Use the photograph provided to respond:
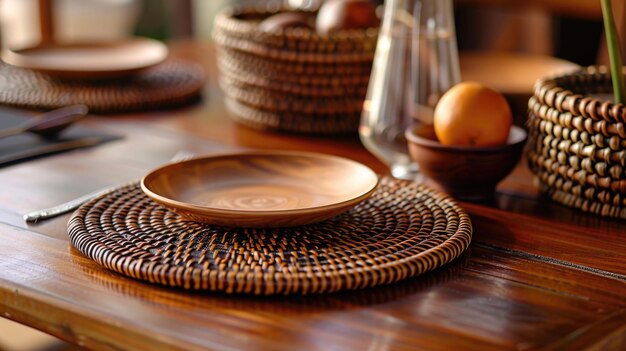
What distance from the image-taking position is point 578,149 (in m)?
0.81

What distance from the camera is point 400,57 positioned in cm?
97

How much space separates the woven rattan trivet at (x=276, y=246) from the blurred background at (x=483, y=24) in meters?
1.81

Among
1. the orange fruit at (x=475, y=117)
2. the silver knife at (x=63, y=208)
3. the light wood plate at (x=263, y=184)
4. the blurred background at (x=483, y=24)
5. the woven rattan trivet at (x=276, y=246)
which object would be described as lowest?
the blurred background at (x=483, y=24)

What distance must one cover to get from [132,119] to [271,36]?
252 millimetres

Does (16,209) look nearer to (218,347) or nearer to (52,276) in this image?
(52,276)

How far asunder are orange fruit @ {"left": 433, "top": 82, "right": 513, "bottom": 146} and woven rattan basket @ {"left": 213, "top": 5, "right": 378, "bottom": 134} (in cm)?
26

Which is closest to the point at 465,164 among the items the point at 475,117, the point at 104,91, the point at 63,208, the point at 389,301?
the point at 475,117

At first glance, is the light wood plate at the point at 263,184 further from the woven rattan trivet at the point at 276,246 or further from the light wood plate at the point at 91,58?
the light wood plate at the point at 91,58

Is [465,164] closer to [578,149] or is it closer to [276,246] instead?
[578,149]

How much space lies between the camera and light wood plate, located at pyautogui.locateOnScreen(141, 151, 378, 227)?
0.71 metres

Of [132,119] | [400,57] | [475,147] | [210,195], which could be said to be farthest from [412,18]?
[132,119]

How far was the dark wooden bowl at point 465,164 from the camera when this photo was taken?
0.85 metres

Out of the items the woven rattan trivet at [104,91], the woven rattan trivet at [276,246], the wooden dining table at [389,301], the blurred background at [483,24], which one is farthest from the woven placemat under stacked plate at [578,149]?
the blurred background at [483,24]

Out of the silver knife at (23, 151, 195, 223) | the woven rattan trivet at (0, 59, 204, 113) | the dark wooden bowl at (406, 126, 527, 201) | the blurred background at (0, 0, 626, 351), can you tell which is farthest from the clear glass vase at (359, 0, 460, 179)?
the blurred background at (0, 0, 626, 351)
